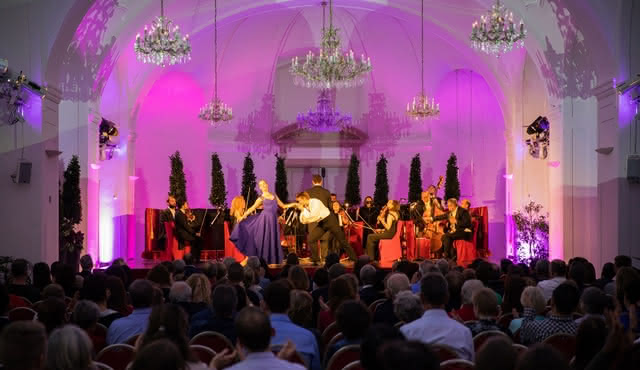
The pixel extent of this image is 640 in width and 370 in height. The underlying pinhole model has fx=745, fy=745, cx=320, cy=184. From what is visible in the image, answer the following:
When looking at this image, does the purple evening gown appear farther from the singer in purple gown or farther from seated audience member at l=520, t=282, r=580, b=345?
seated audience member at l=520, t=282, r=580, b=345

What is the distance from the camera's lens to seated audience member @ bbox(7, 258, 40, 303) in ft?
24.0

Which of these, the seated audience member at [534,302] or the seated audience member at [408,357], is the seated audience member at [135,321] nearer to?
the seated audience member at [534,302]

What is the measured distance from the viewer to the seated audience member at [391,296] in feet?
19.2

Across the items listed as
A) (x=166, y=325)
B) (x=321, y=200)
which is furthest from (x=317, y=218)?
(x=166, y=325)

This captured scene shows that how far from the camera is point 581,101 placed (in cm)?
1405

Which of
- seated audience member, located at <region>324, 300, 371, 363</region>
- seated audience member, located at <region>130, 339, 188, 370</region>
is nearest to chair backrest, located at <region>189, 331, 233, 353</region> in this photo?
seated audience member, located at <region>324, 300, 371, 363</region>

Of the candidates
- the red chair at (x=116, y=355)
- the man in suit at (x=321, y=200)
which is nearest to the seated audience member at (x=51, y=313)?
the red chair at (x=116, y=355)

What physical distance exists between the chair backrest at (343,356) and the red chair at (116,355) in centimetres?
118

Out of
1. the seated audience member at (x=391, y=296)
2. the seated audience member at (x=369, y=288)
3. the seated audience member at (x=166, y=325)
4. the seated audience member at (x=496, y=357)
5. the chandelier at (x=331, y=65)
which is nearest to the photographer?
the seated audience member at (x=496, y=357)

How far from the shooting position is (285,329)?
4.71m

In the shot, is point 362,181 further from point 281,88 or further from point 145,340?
point 145,340

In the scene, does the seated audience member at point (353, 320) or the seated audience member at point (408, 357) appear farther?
the seated audience member at point (353, 320)

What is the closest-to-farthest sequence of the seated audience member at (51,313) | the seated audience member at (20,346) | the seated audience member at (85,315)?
the seated audience member at (20,346), the seated audience member at (51,313), the seated audience member at (85,315)

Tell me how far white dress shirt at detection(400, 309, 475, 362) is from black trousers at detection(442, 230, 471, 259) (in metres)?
11.8
